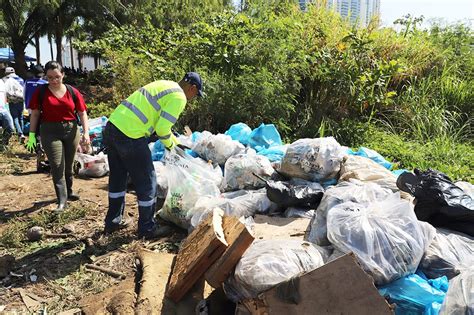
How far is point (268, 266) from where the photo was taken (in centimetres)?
193

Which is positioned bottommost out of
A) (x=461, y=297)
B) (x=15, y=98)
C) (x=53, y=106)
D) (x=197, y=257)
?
(x=197, y=257)

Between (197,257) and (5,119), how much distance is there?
623cm

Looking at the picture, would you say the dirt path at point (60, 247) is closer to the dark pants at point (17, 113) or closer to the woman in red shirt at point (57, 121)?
the woman in red shirt at point (57, 121)

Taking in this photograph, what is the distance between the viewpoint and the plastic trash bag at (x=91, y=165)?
526 centimetres

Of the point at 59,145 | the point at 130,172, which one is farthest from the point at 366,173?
the point at 59,145

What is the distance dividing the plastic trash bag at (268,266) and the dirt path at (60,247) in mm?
1200

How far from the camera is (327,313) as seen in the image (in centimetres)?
177

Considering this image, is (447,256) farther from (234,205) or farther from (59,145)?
(59,145)

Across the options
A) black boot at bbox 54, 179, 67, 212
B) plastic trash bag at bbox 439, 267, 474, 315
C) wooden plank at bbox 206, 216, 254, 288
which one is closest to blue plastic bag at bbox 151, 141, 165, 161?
black boot at bbox 54, 179, 67, 212

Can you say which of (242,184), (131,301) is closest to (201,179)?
(242,184)

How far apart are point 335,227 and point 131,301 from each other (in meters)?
1.32

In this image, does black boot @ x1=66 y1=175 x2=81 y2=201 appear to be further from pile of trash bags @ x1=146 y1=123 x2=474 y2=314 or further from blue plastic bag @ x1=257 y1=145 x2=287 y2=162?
blue plastic bag @ x1=257 y1=145 x2=287 y2=162

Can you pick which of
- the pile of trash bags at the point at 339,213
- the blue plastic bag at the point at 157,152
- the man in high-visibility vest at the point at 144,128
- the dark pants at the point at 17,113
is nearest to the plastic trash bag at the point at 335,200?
the pile of trash bags at the point at 339,213

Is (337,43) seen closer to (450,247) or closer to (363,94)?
(363,94)
